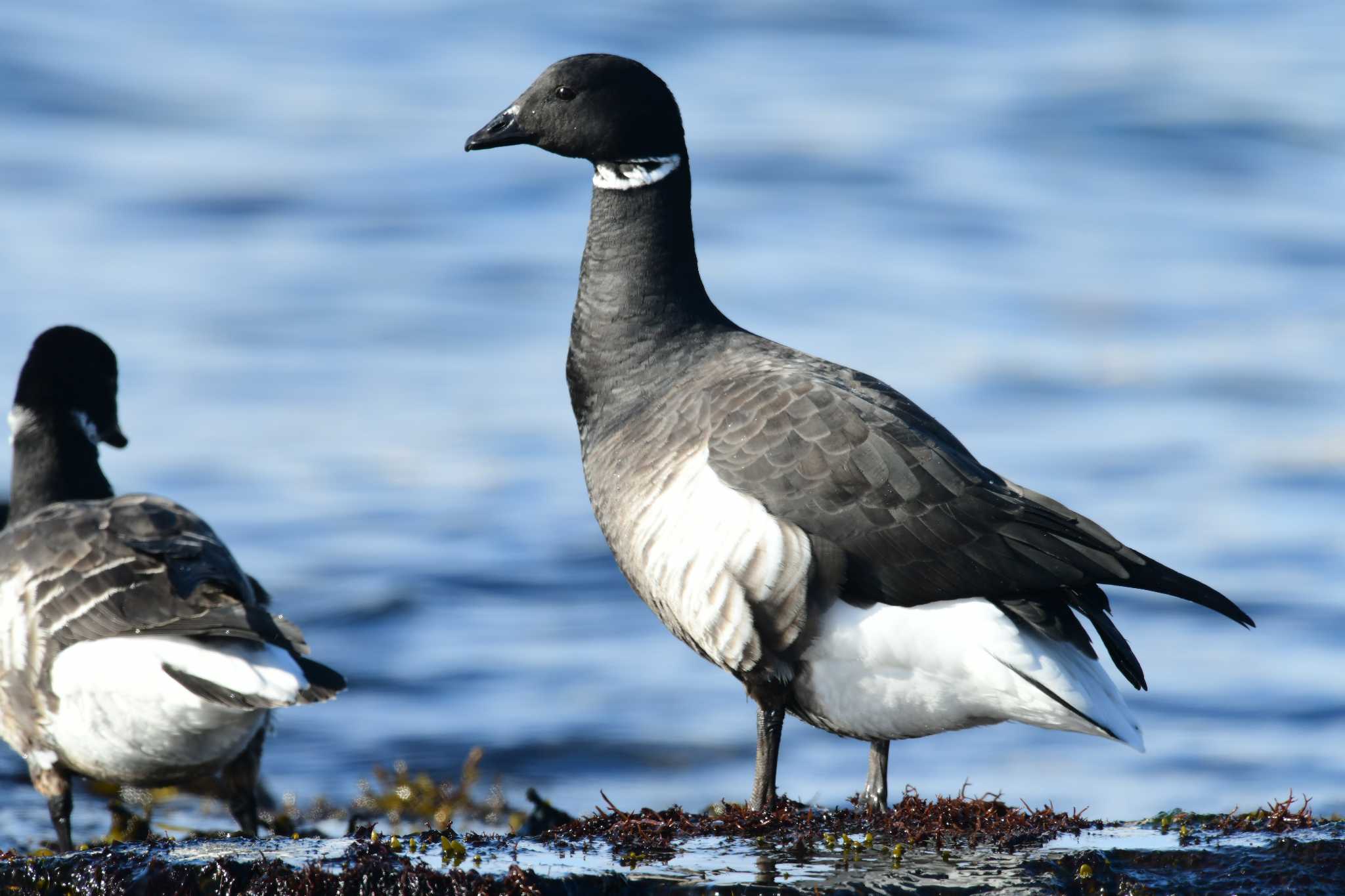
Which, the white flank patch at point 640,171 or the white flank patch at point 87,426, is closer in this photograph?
the white flank patch at point 640,171

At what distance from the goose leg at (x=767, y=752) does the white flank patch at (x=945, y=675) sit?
0.55 ft

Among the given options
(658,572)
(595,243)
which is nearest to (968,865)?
(658,572)

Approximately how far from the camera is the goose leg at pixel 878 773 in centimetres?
604

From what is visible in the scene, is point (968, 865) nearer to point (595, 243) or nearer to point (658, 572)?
point (658, 572)

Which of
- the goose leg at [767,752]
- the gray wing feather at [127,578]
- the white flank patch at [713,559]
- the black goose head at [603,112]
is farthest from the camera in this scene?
the black goose head at [603,112]

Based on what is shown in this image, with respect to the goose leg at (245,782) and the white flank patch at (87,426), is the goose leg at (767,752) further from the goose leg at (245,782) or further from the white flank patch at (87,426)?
the white flank patch at (87,426)

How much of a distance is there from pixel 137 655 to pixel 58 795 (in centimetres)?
127

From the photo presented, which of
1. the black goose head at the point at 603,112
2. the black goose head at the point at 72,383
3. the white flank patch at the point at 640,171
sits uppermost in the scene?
the black goose head at the point at 603,112

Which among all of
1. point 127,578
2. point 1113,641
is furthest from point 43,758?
point 1113,641

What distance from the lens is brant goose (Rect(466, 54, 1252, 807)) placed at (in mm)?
5715

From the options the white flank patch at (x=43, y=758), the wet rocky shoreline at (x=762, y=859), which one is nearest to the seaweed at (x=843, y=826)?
the wet rocky shoreline at (x=762, y=859)

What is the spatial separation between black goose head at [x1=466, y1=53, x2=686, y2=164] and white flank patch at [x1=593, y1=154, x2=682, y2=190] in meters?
0.02

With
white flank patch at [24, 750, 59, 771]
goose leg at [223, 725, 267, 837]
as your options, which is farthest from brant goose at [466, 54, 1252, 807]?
white flank patch at [24, 750, 59, 771]

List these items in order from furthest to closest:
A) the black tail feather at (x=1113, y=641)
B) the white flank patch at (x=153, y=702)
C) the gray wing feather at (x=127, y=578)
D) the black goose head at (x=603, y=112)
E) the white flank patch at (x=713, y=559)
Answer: the black goose head at (x=603, y=112) < the gray wing feather at (x=127, y=578) < the white flank patch at (x=153, y=702) < the white flank patch at (x=713, y=559) < the black tail feather at (x=1113, y=641)
